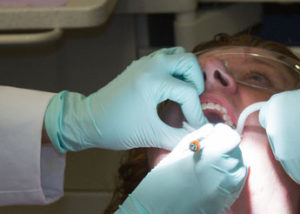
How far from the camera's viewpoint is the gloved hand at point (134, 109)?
4.08ft

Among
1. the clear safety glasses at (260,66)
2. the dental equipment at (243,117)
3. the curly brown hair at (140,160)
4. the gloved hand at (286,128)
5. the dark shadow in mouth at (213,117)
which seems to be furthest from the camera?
the curly brown hair at (140,160)

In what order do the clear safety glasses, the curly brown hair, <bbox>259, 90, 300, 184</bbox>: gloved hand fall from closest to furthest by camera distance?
<bbox>259, 90, 300, 184</bbox>: gloved hand, the clear safety glasses, the curly brown hair

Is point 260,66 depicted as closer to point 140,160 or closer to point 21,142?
point 140,160

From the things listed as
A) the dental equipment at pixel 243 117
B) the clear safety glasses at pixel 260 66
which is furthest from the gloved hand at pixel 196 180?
the clear safety glasses at pixel 260 66

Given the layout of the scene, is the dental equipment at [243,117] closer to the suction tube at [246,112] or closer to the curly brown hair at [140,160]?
the suction tube at [246,112]

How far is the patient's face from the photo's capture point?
4.18 feet

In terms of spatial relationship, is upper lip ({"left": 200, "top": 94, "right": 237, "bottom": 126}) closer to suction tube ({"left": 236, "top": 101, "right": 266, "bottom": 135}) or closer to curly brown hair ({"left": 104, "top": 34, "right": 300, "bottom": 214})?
suction tube ({"left": 236, "top": 101, "right": 266, "bottom": 135})

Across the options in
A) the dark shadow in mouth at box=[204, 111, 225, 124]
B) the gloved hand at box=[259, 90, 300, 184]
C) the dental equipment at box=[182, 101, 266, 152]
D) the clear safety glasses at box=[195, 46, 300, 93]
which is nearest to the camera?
the gloved hand at box=[259, 90, 300, 184]

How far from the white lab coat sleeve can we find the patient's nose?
1.33ft

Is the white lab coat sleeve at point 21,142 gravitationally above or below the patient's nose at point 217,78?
below

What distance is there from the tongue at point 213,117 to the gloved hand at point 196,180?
0.53ft

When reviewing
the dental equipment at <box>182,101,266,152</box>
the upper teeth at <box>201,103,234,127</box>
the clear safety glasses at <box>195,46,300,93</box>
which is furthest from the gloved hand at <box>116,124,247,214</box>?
the clear safety glasses at <box>195,46,300,93</box>

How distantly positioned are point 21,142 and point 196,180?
0.49 meters

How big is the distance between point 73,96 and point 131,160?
0.31 meters
